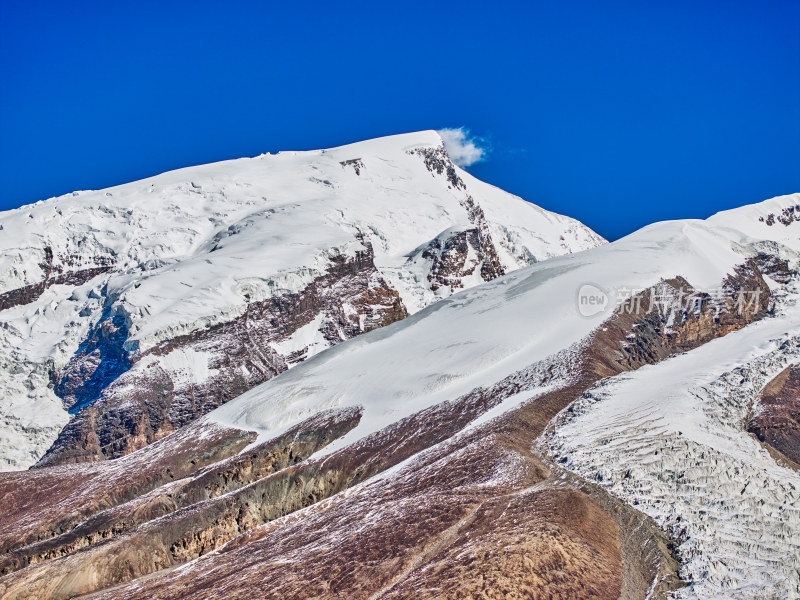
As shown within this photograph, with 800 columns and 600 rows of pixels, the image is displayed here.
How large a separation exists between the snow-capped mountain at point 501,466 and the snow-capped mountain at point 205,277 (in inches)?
786

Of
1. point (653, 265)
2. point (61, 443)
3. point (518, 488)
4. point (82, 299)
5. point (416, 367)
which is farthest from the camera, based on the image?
point (82, 299)

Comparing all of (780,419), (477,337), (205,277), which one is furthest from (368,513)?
(205,277)

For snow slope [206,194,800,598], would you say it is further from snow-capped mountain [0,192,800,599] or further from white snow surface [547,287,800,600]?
snow-capped mountain [0,192,800,599]

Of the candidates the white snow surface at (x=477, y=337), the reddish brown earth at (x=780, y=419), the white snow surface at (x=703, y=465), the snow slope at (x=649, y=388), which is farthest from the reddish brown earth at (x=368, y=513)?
the reddish brown earth at (x=780, y=419)

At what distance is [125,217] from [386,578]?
13120 cm

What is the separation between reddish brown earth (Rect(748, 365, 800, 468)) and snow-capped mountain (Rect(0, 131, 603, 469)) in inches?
3018

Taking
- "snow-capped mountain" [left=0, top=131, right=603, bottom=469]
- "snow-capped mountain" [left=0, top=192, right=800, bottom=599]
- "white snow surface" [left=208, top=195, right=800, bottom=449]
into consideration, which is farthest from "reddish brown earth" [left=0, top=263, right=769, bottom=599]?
"snow-capped mountain" [left=0, top=131, right=603, bottom=469]

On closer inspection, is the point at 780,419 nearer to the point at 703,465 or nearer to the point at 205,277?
the point at 703,465

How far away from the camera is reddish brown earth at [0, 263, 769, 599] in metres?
40.2

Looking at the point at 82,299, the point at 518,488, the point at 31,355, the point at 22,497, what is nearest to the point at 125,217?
the point at 82,299

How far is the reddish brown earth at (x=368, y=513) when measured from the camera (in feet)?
132

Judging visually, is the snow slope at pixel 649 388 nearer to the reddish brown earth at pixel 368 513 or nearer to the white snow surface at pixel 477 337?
the white snow surface at pixel 477 337

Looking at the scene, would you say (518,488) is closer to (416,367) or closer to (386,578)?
(386,578)

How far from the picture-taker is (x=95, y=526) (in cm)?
→ 6875
